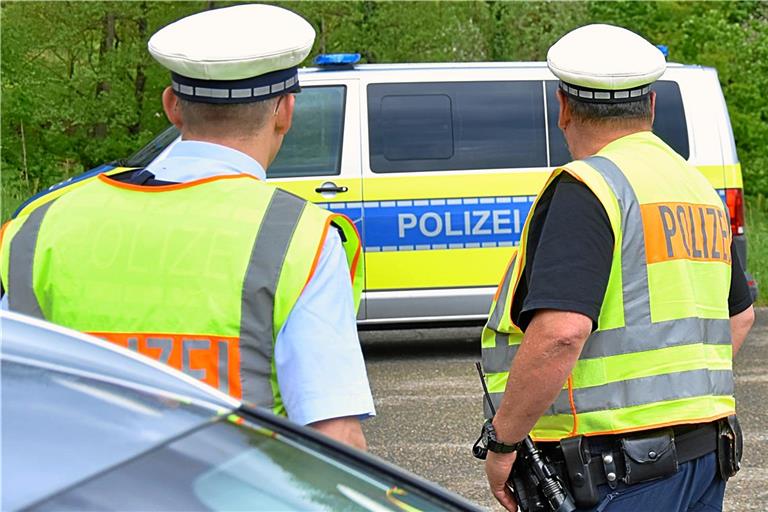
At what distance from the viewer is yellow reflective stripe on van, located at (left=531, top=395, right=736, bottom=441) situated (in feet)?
8.98

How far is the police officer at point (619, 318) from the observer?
2.68 m

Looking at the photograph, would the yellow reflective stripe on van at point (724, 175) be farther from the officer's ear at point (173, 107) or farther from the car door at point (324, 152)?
the officer's ear at point (173, 107)

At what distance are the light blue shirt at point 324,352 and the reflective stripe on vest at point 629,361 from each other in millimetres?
723

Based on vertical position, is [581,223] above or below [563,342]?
above

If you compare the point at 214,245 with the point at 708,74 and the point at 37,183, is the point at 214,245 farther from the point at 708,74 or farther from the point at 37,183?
the point at 37,183

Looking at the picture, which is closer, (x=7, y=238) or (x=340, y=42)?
(x=7, y=238)

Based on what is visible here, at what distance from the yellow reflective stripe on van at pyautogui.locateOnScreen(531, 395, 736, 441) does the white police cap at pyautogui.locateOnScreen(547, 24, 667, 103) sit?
680 mm

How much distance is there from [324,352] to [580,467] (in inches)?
34.3

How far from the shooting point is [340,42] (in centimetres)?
2498

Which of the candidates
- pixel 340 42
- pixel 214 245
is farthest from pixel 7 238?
pixel 340 42

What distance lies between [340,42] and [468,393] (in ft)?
58.6

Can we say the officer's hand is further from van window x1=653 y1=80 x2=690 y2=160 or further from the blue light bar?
van window x1=653 y1=80 x2=690 y2=160

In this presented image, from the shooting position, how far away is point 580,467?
276 cm

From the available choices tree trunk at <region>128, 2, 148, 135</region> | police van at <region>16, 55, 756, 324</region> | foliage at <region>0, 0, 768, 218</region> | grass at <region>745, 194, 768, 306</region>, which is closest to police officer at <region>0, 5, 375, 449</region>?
police van at <region>16, 55, 756, 324</region>
